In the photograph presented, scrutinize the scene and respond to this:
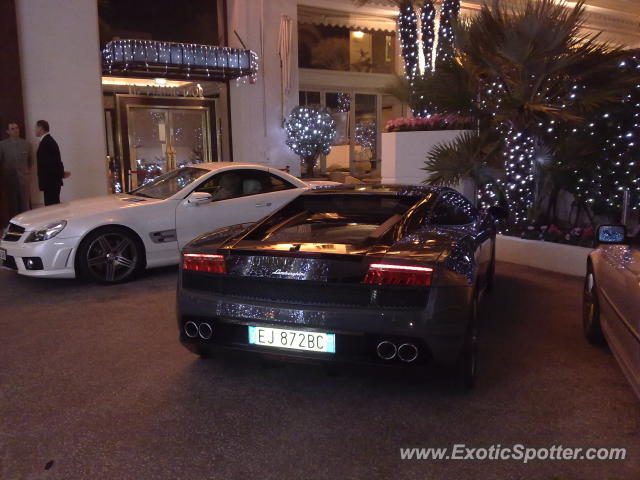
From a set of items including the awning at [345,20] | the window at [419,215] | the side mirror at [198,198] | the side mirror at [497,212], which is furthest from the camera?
the awning at [345,20]

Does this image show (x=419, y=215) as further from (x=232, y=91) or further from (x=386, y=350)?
(x=232, y=91)

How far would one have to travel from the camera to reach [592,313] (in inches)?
172

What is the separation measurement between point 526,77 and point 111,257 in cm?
560

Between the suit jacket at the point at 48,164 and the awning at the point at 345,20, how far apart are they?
26.3ft

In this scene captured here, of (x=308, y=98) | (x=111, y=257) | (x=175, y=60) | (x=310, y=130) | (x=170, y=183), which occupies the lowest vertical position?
(x=111, y=257)

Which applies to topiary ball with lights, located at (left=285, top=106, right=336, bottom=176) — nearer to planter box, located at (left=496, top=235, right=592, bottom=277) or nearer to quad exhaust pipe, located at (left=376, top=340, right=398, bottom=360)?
planter box, located at (left=496, top=235, right=592, bottom=277)

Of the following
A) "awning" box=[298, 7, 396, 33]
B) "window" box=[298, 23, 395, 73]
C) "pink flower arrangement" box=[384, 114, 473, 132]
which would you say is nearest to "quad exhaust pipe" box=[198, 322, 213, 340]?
"pink flower arrangement" box=[384, 114, 473, 132]

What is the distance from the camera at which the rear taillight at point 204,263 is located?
3.52 m

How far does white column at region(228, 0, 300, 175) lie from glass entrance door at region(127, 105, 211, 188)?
4.12ft

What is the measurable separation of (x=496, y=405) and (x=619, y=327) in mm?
867

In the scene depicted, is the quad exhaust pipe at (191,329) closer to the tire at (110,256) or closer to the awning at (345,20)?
the tire at (110,256)

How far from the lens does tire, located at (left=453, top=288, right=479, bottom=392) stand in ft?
11.2

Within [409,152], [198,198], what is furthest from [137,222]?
[409,152]

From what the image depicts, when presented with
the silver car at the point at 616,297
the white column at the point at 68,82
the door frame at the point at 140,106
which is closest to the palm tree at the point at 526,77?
A: the silver car at the point at 616,297
